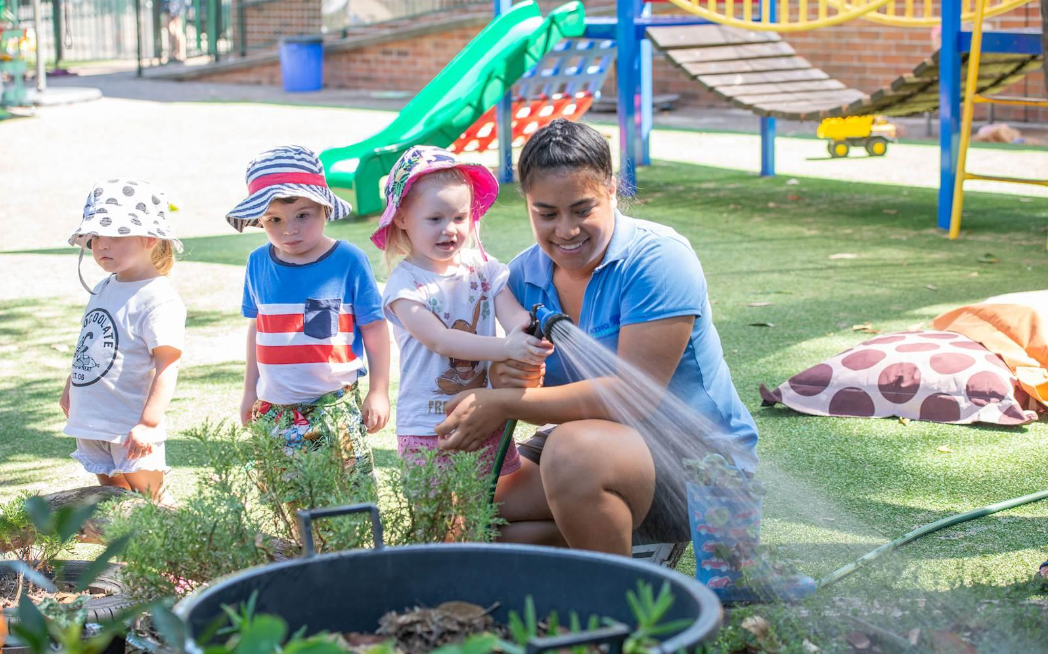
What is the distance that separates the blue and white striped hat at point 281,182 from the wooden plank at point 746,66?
6.95 m

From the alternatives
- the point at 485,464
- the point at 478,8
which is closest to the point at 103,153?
the point at 478,8

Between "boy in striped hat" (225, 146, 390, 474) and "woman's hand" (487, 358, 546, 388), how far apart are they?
1.55ft

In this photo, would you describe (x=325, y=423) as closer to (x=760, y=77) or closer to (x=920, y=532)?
(x=920, y=532)

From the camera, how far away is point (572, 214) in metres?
2.80

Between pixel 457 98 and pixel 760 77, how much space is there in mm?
2675

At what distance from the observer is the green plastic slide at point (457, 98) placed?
28.8 feet

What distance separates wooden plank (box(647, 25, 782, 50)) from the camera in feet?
33.6

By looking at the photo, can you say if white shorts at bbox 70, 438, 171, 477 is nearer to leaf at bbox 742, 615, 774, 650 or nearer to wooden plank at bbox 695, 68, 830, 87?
leaf at bbox 742, 615, 774, 650

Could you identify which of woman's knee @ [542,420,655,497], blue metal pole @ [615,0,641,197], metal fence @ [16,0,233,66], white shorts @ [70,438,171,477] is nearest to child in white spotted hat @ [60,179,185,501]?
white shorts @ [70,438,171,477]

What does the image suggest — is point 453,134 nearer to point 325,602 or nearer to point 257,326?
point 257,326

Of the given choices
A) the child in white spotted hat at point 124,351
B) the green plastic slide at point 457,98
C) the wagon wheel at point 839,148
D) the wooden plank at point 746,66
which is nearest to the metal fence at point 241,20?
the wagon wheel at point 839,148

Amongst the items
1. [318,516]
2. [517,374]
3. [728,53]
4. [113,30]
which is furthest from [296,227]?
[113,30]

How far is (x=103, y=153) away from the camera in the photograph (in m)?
12.3

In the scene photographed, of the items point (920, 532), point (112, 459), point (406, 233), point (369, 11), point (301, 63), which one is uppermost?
point (369, 11)
